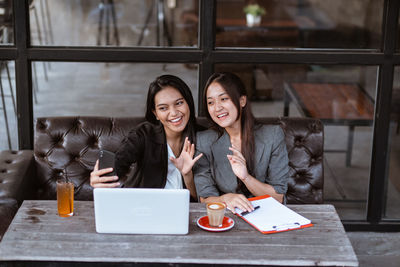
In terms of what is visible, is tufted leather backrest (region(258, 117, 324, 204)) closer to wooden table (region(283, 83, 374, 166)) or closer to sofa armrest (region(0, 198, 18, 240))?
wooden table (region(283, 83, 374, 166))

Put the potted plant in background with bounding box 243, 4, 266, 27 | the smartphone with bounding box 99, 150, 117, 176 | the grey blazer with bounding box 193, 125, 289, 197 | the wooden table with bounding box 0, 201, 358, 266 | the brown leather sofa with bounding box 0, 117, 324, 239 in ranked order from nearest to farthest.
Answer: the wooden table with bounding box 0, 201, 358, 266
the smartphone with bounding box 99, 150, 117, 176
the grey blazer with bounding box 193, 125, 289, 197
the brown leather sofa with bounding box 0, 117, 324, 239
the potted plant in background with bounding box 243, 4, 266, 27

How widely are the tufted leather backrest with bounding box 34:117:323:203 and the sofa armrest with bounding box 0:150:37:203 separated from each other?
58mm

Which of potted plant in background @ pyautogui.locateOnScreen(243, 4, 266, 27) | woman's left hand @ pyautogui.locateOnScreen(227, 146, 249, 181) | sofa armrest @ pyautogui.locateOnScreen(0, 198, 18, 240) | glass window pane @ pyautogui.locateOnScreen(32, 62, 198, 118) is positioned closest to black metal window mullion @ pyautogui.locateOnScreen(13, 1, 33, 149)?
glass window pane @ pyautogui.locateOnScreen(32, 62, 198, 118)

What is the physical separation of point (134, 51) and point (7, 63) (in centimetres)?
68

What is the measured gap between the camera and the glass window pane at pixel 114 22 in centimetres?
315

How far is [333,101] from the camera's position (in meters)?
3.41

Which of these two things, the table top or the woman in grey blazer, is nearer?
the woman in grey blazer

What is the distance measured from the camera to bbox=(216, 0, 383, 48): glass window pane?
127 inches

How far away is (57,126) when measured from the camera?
272cm

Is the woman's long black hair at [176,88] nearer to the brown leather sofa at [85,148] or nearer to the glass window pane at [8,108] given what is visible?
the brown leather sofa at [85,148]

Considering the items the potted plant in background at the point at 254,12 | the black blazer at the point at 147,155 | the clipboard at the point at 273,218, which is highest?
the potted plant in background at the point at 254,12

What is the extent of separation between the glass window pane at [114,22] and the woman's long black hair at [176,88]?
72cm

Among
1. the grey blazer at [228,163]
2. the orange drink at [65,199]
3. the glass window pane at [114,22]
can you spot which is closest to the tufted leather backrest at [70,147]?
the grey blazer at [228,163]

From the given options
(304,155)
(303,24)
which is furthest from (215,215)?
(303,24)
